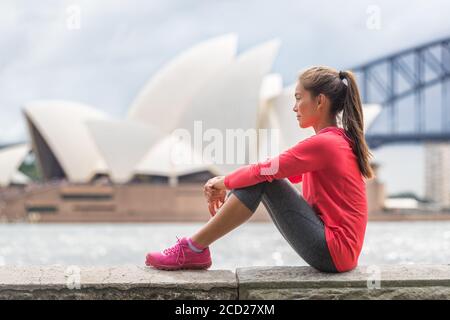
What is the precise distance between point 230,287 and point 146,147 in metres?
26.9

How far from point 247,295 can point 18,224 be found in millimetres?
29235

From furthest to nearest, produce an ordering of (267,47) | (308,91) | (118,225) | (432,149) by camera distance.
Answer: (432,149), (118,225), (267,47), (308,91)

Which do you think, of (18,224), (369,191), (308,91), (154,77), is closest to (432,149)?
(369,191)

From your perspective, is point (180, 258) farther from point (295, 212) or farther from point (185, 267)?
point (295, 212)

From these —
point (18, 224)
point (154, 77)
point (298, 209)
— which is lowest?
point (18, 224)

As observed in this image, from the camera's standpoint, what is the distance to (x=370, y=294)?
2184mm

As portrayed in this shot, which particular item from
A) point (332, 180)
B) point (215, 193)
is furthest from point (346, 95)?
point (215, 193)

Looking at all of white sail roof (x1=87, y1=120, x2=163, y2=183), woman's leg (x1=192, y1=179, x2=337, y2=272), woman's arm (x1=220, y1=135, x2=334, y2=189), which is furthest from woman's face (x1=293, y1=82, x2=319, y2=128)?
white sail roof (x1=87, y1=120, x2=163, y2=183)

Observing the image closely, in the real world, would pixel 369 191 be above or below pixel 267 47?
below

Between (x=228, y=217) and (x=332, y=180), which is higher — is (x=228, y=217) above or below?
below

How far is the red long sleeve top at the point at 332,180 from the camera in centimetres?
221

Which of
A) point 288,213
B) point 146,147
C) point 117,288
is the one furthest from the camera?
point 146,147

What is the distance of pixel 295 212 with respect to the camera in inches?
88.5
